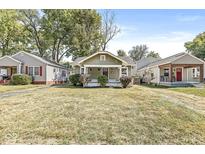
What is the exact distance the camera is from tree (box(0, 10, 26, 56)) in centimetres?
2413

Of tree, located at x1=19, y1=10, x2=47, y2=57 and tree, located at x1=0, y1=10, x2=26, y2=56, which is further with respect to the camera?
tree, located at x1=19, y1=10, x2=47, y2=57

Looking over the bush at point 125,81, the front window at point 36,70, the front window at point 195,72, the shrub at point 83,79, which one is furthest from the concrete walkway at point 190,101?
the front window at point 36,70

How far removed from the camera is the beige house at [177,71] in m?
18.4

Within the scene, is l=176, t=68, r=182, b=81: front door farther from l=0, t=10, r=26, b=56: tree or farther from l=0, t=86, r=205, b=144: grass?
→ l=0, t=10, r=26, b=56: tree

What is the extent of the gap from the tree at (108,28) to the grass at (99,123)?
1176 centimetres

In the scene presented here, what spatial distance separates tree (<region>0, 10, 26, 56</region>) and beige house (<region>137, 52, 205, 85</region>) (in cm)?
1243

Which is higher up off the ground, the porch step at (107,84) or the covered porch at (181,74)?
the covered porch at (181,74)

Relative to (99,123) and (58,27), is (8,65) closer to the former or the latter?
(58,27)

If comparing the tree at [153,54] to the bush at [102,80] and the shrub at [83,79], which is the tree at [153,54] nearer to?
the bush at [102,80]

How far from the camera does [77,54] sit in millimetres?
24578

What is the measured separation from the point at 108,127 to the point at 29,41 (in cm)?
2308

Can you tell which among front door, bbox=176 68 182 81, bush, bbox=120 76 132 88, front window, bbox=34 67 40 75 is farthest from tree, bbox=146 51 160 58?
bush, bbox=120 76 132 88

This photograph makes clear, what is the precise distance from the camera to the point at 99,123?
6.11 meters

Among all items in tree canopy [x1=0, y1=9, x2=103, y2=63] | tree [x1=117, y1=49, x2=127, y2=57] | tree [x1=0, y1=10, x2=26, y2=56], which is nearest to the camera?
tree canopy [x1=0, y1=9, x2=103, y2=63]
